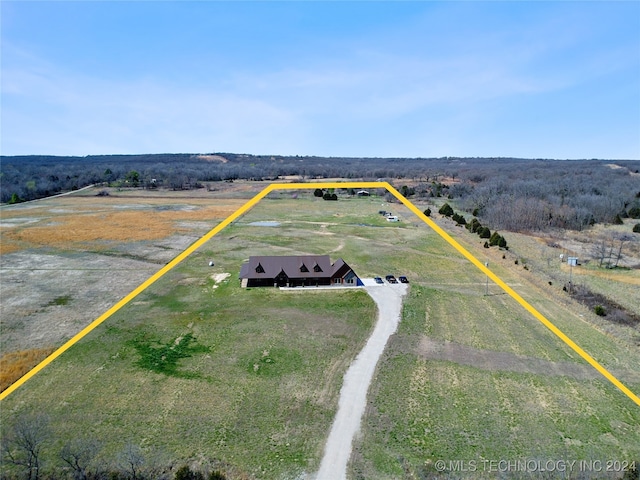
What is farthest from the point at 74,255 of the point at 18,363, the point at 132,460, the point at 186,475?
the point at 186,475

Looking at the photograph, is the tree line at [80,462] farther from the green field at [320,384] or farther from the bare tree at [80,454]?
the green field at [320,384]

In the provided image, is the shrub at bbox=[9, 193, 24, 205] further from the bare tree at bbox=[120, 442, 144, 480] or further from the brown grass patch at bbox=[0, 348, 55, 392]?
the bare tree at bbox=[120, 442, 144, 480]

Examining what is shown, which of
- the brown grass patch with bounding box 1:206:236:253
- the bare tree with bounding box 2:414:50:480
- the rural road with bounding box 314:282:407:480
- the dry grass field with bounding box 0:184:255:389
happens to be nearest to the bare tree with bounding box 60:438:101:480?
the bare tree with bounding box 2:414:50:480

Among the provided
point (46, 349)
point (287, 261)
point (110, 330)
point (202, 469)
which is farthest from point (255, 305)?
point (202, 469)

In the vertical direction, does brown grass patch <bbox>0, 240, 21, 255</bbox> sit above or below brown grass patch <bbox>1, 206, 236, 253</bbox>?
below

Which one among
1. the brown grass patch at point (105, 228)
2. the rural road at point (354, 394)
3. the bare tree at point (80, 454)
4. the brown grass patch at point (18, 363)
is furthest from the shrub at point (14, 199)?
the bare tree at point (80, 454)

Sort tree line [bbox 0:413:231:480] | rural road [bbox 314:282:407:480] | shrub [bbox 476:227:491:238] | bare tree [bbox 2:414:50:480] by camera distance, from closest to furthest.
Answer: tree line [bbox 0:413:231:480] < bare tree [bbox 2:414:50:480] < rural road [bbox 314:282:407:480] < shrub [bbox 476:227:491:238]
